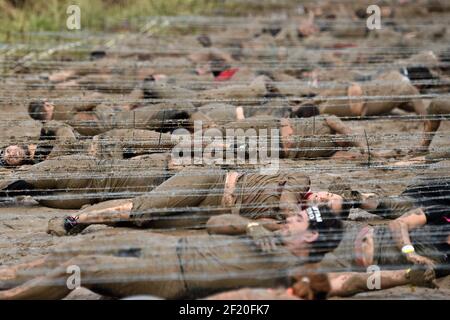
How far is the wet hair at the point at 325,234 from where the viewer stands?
4.21 metres

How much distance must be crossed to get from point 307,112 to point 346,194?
2.24 meters

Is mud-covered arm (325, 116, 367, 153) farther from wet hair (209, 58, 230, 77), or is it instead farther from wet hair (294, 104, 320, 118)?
wet hair (209, 58, 230, 77)

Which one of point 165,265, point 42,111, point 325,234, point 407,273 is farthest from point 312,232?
point 42,111

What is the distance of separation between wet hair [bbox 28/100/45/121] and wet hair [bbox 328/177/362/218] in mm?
3083

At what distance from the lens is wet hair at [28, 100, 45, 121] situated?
22.7 ft

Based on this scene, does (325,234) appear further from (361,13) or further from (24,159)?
(361,13)

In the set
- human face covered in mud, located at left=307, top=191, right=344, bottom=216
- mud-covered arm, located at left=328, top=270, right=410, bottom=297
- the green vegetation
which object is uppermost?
the green vegetation

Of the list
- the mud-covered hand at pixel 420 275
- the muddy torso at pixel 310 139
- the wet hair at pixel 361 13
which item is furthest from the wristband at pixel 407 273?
the wet hair at pixel 361 13

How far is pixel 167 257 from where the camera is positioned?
4055 millimetres

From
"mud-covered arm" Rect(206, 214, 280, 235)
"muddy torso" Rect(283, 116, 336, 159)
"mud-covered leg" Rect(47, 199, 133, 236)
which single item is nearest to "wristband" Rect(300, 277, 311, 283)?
"mud-covered arm" Rect(206, 214, 280, 235)

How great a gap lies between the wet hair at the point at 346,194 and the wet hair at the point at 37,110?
121 inches
